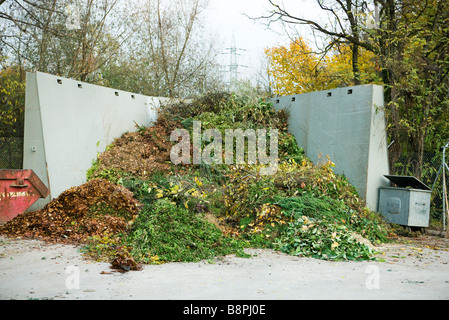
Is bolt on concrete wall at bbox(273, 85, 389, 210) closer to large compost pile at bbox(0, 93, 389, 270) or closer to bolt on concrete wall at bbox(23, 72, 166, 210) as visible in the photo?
large compost pile at bbox(0, 93, 389, 270)

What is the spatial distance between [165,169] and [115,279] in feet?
17.1

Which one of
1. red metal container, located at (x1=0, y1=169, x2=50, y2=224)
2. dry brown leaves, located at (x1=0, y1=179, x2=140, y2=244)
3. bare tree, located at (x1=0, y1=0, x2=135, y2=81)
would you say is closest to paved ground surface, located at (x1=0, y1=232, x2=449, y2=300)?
dry brown leaves, located at (x1=0, y1=179, x2=140, y2=244)

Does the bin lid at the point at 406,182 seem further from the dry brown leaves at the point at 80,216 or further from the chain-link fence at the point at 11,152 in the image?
the chain-link fence at the point at 11,152


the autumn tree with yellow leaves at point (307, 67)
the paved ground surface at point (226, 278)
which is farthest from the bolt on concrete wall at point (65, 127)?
the autumn tree with yellow leaves at point (307, 67)

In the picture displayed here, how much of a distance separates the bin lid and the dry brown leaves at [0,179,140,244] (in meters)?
5.41

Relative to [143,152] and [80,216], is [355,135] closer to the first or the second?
[143,152]

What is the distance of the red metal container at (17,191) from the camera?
7.64 metres

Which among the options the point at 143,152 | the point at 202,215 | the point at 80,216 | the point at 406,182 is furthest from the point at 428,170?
the point at 80,216

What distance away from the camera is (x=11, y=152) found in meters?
9.52

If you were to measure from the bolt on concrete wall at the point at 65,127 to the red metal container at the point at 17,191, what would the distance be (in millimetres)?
488

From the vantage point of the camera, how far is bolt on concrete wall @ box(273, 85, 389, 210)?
346 inches

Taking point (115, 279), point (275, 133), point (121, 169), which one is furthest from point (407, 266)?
point (121, 169)

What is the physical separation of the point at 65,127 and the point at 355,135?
6.39 metres

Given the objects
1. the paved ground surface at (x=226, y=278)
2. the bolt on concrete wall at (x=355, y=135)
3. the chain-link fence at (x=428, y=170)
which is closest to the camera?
the paved ground surface at (x=226, y=278)
